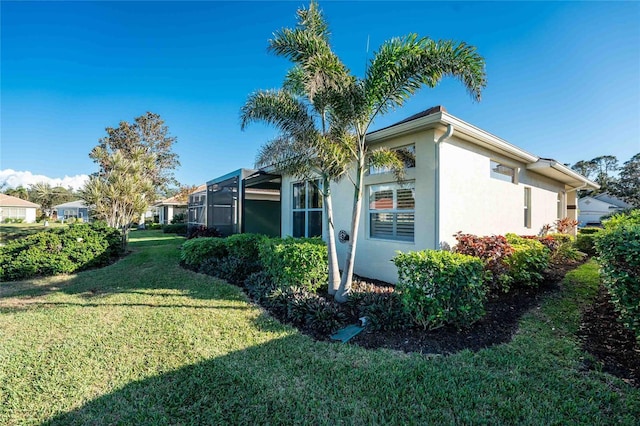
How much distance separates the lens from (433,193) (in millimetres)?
6305

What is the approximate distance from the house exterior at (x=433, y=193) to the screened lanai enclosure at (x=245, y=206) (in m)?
4.00

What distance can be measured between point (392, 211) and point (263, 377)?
5.18m

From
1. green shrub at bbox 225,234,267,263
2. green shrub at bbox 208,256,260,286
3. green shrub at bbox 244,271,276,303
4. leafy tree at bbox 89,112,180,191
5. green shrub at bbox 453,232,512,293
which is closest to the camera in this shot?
green shrub at bbox 453,232,512,293

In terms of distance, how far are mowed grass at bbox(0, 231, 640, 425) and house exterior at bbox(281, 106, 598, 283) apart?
2741 mm

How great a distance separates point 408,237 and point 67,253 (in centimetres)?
1093

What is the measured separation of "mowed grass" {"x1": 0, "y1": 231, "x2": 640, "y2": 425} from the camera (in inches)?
105

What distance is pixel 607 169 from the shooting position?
171 ft

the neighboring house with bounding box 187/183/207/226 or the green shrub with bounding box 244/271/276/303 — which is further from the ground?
the neighboring house with bounding box 187/183/207/226

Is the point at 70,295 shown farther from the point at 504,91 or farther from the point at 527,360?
the point at 504,91

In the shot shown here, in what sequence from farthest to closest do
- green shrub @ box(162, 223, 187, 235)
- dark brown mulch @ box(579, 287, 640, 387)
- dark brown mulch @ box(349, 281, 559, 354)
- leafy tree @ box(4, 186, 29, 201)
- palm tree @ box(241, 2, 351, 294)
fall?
leafy tree @ box(4, 186, 29, 201) < green shrub @ box(162, 223, 187, 235) < palm tree @ box(241, 2, 351, 294) < dark brown mulch @ box(349, 281, 559, 354) < dark brown mulch @ box(579, 287, 640, 387)

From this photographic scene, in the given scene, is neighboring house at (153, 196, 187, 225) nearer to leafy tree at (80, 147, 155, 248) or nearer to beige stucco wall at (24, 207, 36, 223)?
leafy tree at (80, 147, 155, 248)

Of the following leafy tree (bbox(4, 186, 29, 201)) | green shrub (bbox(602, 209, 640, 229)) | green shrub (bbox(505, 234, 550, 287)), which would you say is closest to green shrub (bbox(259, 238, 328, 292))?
green shrub (bbox(505, 234, 550, 287))

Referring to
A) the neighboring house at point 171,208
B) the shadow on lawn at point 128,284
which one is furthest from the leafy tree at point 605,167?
the neighboring house at point 171,208

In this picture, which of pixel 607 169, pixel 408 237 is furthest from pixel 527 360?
pixel 607 169
